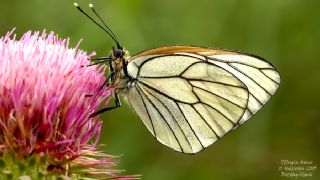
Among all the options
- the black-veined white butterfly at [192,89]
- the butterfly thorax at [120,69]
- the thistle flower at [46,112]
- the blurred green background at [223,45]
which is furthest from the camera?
the blurred green background at [223,45]

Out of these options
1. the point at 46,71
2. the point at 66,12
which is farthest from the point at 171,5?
the point at 46,71

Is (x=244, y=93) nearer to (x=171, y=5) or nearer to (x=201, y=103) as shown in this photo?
(x=201, y=103)

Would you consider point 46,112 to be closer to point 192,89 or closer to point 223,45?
point 192,89

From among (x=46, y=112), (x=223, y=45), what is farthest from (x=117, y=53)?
(x=223, y=45)

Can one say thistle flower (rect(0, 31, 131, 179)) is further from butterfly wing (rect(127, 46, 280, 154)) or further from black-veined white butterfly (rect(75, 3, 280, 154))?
butterfly wing (rect(127, 46, 280, 154))

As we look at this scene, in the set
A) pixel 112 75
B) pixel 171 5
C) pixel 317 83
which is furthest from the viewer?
pixel 171 5

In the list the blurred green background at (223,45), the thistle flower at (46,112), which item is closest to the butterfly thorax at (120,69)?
the thistle flower at (46,112)

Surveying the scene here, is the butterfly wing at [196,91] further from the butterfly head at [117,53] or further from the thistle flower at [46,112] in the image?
the thistle flower at [46,112]
